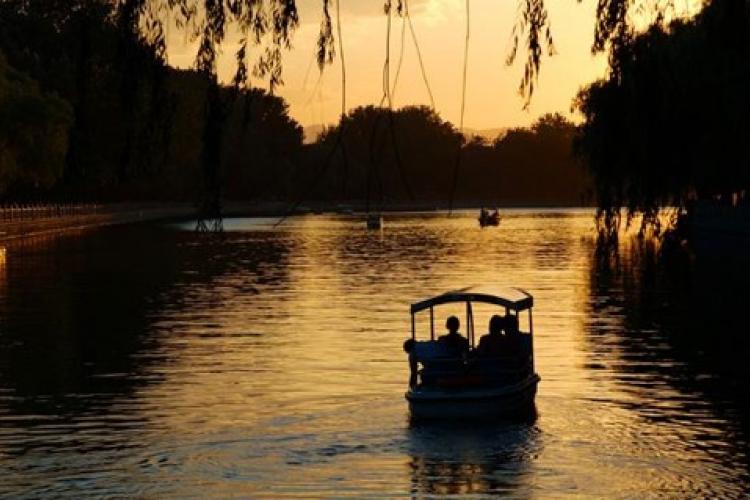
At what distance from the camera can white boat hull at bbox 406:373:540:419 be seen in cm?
2666

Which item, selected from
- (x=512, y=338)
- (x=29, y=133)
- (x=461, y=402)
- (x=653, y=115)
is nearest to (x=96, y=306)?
(x=512, y=338)

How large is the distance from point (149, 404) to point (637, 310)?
28.6 meters

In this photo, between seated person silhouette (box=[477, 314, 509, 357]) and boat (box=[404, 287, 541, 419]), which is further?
seated person silhouette (box=[477, 314, 509, 357])

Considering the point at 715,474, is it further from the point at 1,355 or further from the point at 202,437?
the point at 1,355

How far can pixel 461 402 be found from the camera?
26656mm

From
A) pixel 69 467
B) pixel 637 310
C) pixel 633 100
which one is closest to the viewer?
pixel 633 100

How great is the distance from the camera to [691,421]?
2864 centimetres

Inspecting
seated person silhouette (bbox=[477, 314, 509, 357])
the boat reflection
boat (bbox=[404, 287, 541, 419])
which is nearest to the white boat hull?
boat (bbox=[404, 287, 541, 419])

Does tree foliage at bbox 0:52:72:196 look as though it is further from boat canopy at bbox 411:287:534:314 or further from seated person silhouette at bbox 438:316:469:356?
seated person silhouette at bbox 438:316:469:356

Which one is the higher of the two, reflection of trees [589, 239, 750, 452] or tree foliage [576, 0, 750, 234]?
tree foliage [576, 0, 750, 234]

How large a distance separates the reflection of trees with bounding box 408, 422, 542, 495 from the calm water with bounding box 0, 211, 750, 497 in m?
0.05

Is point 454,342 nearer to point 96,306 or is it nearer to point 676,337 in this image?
point 676,337

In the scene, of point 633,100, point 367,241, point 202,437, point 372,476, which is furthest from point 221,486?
point 367,241

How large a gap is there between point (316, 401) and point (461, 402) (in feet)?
18.6
